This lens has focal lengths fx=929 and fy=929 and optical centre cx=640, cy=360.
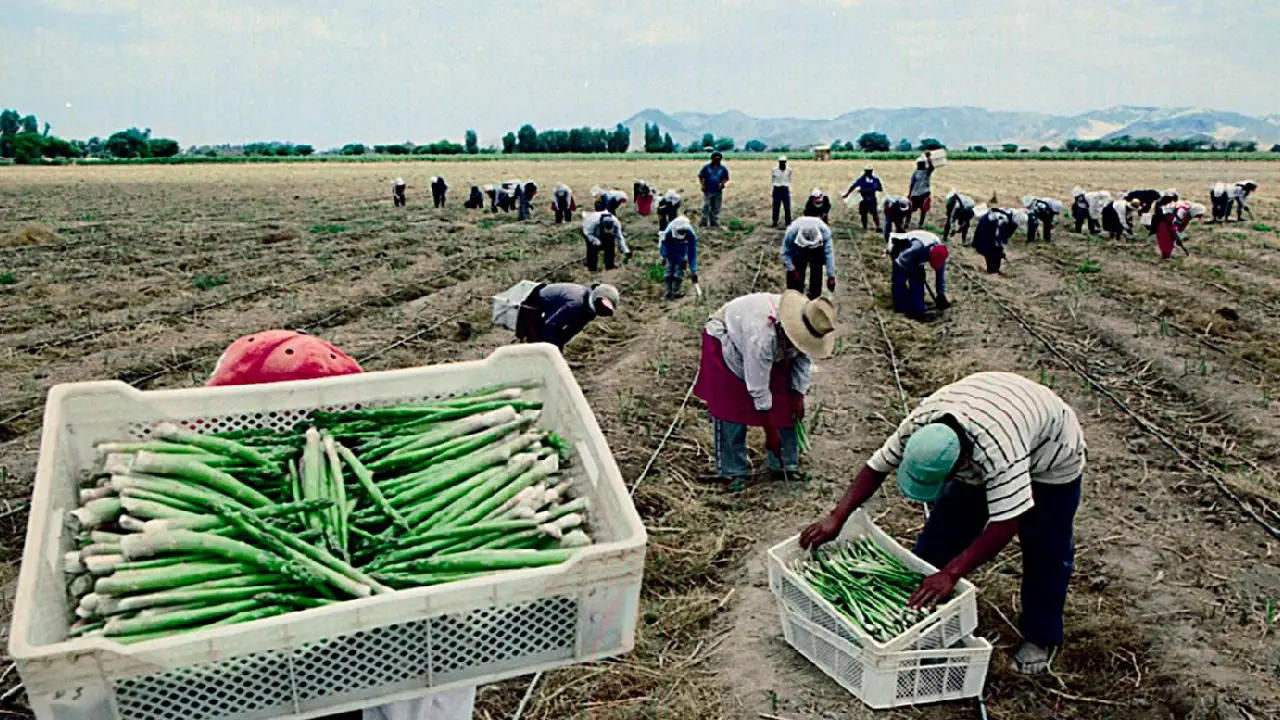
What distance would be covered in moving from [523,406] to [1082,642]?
10.9 ft

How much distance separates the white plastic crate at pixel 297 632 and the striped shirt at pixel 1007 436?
1.74 m

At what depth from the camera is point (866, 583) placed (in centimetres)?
404

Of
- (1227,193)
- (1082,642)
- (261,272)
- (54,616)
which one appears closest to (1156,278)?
(1227,193)

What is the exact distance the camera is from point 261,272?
15.1 meters

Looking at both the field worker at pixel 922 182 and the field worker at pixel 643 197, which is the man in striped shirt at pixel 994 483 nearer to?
the field worker at pixel 922 182

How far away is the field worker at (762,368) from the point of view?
206 inches

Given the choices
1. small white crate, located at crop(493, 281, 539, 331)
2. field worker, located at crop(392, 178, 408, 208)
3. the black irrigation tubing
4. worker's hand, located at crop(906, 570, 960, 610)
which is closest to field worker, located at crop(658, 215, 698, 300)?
the black irrigation tubing

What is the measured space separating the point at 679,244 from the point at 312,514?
34.3 ft

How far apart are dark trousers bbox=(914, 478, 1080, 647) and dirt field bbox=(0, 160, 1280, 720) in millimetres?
310

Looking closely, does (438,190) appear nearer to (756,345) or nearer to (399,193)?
(399,193)

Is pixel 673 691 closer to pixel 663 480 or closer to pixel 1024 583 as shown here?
pixel 1024 583

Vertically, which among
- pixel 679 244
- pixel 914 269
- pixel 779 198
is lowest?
pixel 914 269

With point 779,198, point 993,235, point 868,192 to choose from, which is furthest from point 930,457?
point 868,192

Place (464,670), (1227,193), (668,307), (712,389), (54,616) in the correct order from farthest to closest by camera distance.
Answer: (1227,193)
(668,307)
(712,389)
(464,670)
(54,616)
